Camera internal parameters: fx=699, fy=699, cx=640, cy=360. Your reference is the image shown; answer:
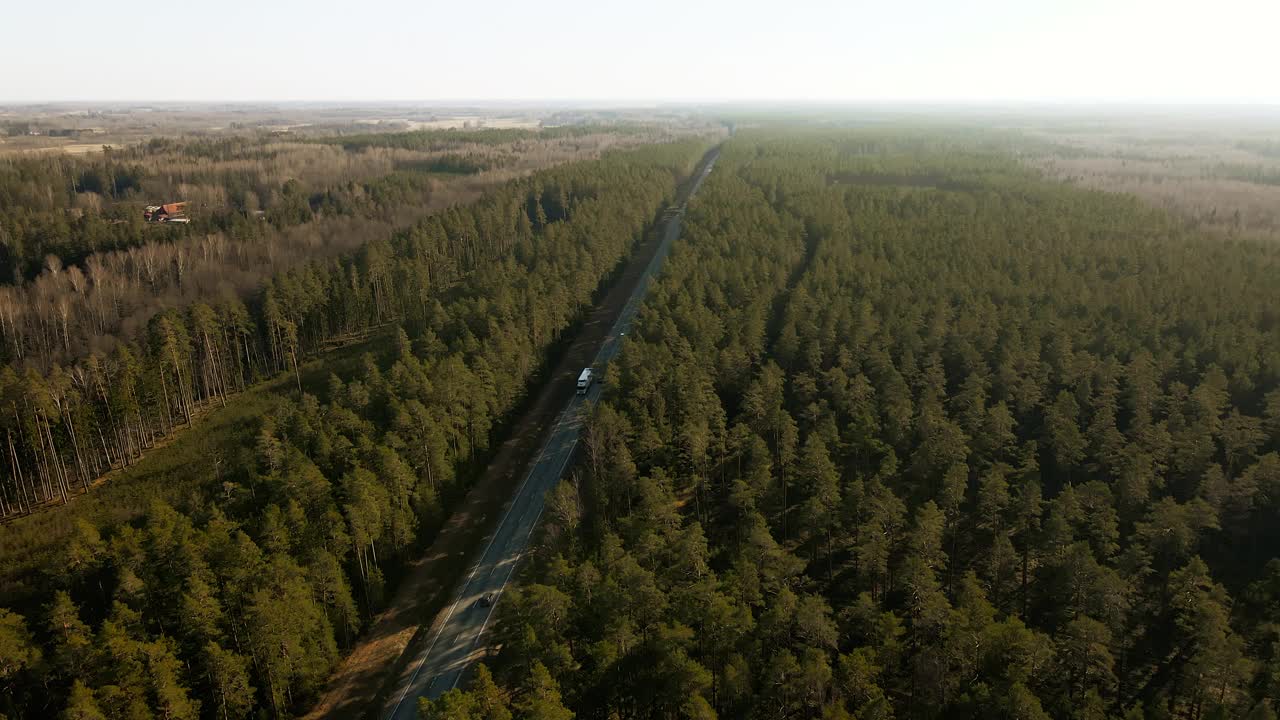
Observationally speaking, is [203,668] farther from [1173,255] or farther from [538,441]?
[1173,255]

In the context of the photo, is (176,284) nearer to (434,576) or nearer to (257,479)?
(257,479)

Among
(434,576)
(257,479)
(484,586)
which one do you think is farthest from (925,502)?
(257,479)

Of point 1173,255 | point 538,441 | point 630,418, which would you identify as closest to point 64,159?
point 538,441

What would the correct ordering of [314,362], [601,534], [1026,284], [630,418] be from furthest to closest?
[314,362]
[1026,284]
[630,418]
[601,534]

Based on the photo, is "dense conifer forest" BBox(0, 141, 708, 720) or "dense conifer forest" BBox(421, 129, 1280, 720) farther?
"dense conifer forest" BBox(0, 141, 708, 720)

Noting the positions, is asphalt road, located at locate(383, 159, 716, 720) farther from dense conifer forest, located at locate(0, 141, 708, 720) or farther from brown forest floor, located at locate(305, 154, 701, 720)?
dense conifer forest, located at locate(0, 141, 708, 720)

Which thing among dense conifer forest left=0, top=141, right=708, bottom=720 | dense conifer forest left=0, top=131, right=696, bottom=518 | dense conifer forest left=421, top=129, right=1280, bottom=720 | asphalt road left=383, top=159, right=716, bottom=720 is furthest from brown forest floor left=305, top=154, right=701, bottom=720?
dense conifer forest left=0, top=131, right=696, bottom=518
